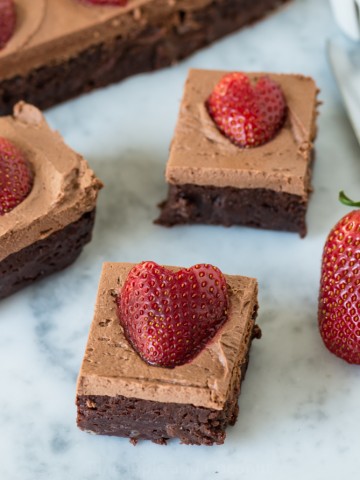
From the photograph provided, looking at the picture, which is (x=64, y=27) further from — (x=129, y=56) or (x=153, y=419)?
(x=153, y=419)

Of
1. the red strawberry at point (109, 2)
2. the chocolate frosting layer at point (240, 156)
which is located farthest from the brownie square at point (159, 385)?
the red strawberry at point (109, 2)

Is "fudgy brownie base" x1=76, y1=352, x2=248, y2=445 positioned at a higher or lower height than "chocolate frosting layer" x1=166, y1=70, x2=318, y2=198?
lower

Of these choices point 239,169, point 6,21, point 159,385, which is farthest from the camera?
point 6,21

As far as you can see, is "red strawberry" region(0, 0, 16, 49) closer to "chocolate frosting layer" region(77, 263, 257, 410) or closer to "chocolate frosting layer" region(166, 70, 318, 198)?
"chocolate frosting layer" region(166, 70, 318, 198)

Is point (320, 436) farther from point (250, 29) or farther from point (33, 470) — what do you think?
point (250, 29)

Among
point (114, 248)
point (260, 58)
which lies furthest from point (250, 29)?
point (114, 248)

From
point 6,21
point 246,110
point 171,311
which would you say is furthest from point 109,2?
point 171,311

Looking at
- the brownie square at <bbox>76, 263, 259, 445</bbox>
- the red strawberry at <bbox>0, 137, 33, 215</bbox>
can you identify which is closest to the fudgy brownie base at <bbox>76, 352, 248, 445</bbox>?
the brownie square at <bbox>76, 263, 259, 445</bbox>
